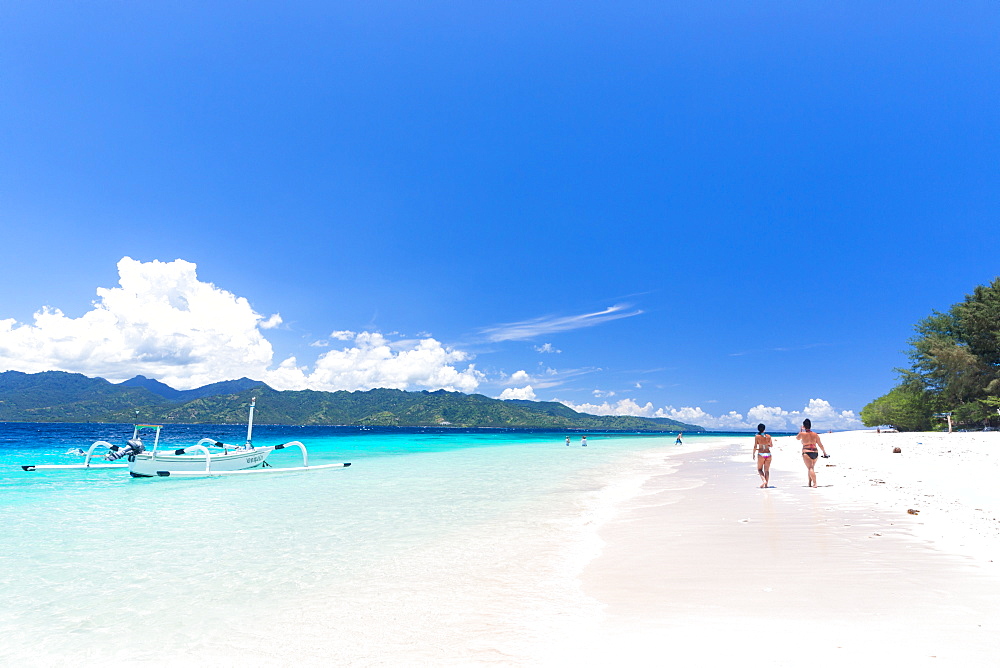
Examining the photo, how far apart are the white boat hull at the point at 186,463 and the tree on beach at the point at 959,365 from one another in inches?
2418

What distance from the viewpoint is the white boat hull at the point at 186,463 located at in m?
25.7

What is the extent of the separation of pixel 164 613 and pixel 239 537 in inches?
200

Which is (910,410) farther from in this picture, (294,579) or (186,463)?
(186,463)

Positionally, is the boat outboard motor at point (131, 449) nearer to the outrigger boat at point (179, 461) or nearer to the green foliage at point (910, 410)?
the outrigger boat at point (179, 461)

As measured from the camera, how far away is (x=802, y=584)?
655cm

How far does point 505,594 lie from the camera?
6871 millimetres

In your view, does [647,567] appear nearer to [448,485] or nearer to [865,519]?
[865,519]

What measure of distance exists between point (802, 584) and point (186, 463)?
2980 cm

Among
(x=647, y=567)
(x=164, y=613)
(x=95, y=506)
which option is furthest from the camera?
(x=95, y=506)

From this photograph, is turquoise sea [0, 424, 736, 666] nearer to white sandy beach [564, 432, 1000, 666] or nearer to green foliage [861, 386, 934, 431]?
white sandy beach [564, 432, 1000, 666]

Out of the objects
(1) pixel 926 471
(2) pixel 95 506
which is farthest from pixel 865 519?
(2) pixel 95 506

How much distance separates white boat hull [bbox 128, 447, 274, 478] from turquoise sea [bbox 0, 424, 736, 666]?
28.1ft

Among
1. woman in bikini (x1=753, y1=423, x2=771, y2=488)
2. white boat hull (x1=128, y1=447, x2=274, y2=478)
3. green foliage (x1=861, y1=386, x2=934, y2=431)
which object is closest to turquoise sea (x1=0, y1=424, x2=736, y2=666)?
woman in bikini (x1=753, y1=423, x2=771, y2=488)

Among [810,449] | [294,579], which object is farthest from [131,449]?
[810,449]
